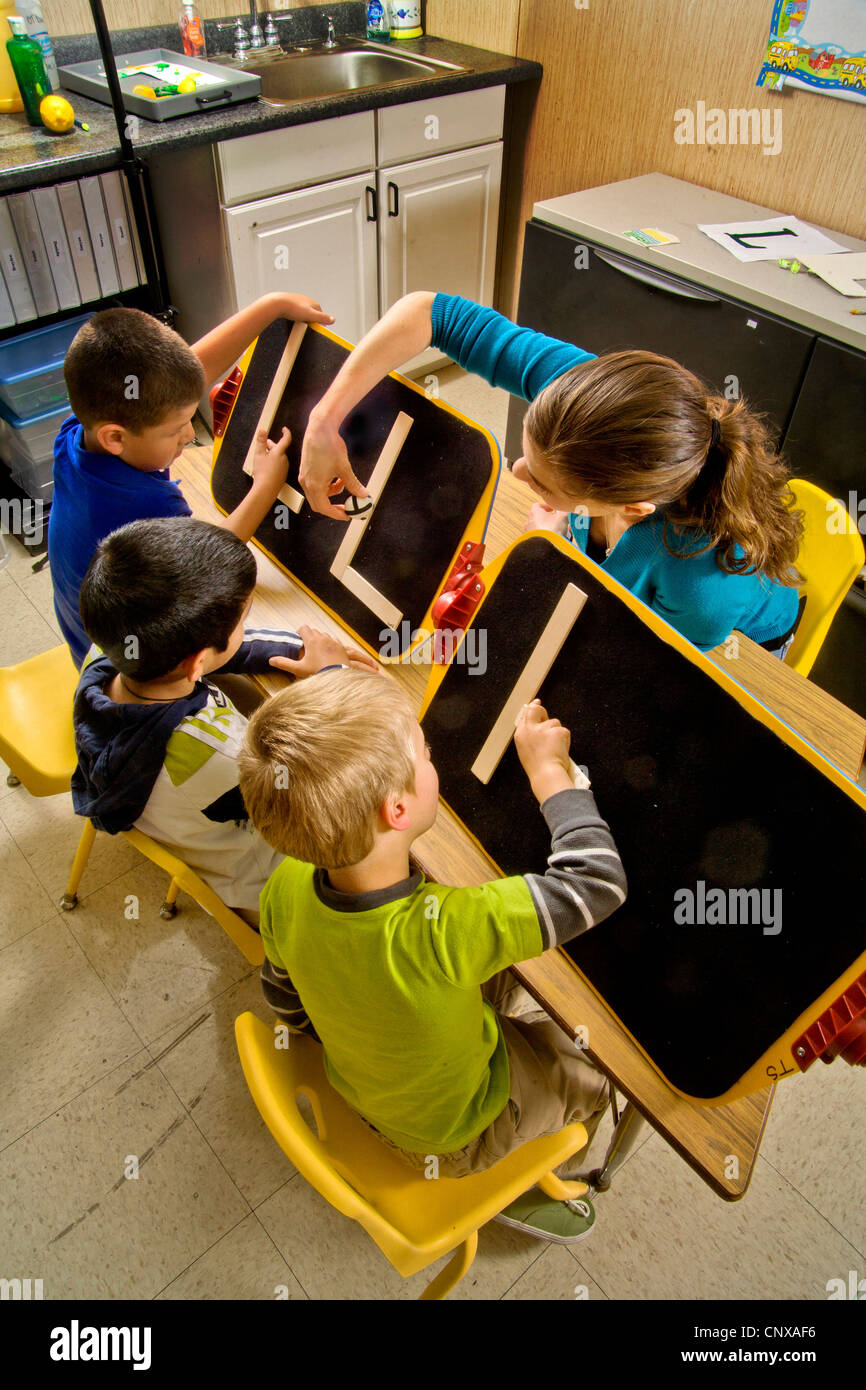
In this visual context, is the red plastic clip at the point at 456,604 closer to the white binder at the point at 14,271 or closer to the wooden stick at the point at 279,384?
the wooden stick at the point at 279,384

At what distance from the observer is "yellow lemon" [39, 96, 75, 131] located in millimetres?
2225

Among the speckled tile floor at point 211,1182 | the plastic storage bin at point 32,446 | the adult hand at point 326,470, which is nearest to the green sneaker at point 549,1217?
the speckled tile floor at point 211,1182

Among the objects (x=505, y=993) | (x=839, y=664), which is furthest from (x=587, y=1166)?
(x=839, y=664)

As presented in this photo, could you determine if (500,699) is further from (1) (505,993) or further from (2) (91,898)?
(2) (91,898)

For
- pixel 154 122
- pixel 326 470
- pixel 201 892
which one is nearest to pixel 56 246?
pixel 154 122

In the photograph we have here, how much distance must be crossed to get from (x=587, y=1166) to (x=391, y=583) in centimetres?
107

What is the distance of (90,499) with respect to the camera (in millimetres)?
1408

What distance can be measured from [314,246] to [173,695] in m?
2.08

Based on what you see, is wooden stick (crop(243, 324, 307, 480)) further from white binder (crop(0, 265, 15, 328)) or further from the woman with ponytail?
white binder (crop(0, 265, 15, 328))

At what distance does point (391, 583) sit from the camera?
1323 millimetres

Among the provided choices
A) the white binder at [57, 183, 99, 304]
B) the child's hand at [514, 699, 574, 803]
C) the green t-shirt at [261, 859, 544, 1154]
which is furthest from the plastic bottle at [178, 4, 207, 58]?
the green t-shirt at [261, 859, 544, 1154]

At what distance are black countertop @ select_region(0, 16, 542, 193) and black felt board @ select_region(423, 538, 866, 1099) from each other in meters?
1.90

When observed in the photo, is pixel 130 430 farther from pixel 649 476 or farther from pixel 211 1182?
pixel 211 1182

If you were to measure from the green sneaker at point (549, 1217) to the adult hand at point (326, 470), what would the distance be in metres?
1.16
